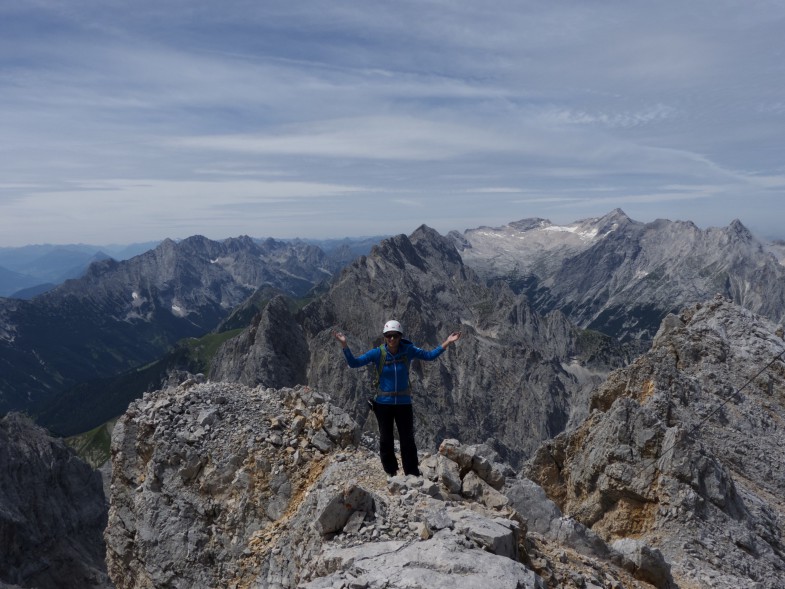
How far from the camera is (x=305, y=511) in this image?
16188 mm

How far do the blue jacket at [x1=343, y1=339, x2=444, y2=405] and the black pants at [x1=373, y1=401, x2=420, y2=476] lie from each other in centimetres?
22

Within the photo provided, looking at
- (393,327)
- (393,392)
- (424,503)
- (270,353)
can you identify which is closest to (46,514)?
(393,392)

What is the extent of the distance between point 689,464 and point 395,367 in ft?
55.2

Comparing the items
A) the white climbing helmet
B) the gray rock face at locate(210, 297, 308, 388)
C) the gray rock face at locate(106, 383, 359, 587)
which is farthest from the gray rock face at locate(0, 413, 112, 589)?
the gray rock face at locate(210, 297, 308, 388)

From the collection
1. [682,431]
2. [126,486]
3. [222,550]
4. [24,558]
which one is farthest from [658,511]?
[24,558]

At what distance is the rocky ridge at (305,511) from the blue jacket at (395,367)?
2.14 m

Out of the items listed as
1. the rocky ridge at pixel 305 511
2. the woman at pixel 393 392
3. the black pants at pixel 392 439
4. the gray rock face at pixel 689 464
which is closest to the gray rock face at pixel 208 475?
the rocky ridge at pixel 305 511

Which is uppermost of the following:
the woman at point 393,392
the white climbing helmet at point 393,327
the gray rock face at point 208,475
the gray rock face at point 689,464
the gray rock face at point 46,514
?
the white climbing helmet at point 393,327

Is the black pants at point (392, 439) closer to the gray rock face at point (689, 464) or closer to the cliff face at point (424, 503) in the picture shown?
the cliff face at point (424, 503)

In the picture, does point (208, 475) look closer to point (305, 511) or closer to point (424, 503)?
point (305, 511)

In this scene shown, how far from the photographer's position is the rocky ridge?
38.9 feet

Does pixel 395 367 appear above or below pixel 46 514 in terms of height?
above

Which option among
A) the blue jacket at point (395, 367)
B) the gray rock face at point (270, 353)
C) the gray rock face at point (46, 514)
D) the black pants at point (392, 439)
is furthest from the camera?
the gray rock face at point (270, 353)

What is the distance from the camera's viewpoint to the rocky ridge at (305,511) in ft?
38.9
